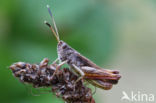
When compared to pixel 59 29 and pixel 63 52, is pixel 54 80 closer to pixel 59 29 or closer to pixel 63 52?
pixel 63 52

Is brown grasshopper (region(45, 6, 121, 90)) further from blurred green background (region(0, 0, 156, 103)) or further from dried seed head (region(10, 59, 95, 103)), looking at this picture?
blurred green background (region(0, 0, 156, 103))

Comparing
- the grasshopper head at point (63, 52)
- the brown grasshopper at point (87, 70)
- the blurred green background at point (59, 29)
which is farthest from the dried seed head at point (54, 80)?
the blurred green background at point (59, 29)

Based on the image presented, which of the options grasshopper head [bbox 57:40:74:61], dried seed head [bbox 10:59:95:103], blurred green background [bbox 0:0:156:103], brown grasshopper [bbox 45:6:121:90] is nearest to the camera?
dried seed head [bbox 10:59:95:103]

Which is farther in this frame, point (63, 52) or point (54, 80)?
point (63, 52)

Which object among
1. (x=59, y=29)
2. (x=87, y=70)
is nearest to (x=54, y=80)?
(x=87, y=70)

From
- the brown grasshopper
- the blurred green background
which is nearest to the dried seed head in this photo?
the brown grasshopper

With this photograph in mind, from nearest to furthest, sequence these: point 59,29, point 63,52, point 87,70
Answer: point 87,70 < point 63,52 < point 59,29

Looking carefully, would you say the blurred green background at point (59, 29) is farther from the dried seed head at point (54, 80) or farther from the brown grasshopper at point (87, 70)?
the dried seed head at point (54, 80)

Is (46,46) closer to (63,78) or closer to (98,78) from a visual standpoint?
(98,78)

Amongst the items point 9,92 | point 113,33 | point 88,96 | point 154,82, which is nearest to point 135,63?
point 154,82

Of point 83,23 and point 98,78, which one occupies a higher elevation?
point 83,23

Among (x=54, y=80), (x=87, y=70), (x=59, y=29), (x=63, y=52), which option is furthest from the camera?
(x=59, y=29)
